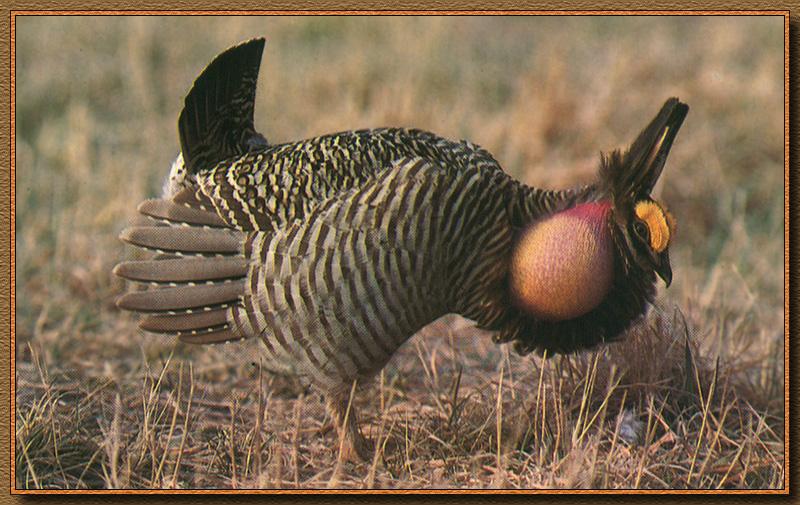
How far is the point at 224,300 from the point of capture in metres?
3.33

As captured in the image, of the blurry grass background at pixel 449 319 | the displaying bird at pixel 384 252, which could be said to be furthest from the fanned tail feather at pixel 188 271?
the blurry grass background at pixel 449 319

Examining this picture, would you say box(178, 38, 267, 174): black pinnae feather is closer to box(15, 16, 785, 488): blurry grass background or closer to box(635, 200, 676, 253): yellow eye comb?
box(15, 16, 785, 488): blurry grass background

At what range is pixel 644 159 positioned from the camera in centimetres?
334

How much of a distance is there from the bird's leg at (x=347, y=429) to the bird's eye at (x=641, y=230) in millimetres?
971

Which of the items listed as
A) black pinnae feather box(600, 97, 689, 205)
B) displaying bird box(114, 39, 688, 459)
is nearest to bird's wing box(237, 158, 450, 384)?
displaying bird box(114, 39, 688, 459)

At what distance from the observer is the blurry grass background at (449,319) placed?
338 cm

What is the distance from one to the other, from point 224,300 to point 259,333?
140 millimetres

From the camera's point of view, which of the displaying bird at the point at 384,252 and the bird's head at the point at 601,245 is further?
the bird's head at the point at 601,245

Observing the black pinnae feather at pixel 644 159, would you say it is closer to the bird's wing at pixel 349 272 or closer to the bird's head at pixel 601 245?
the bird's head at pixel 601 245

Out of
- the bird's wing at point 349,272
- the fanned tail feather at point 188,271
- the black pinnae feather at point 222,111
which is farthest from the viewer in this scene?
the black pinnae feather at point 222,111

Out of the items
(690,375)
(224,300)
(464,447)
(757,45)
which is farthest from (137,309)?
(757,45)

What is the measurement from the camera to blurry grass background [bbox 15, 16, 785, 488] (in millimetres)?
3379

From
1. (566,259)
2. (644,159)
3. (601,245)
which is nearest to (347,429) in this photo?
(566,259)

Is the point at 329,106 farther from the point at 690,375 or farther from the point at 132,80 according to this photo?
the point at 690,375
